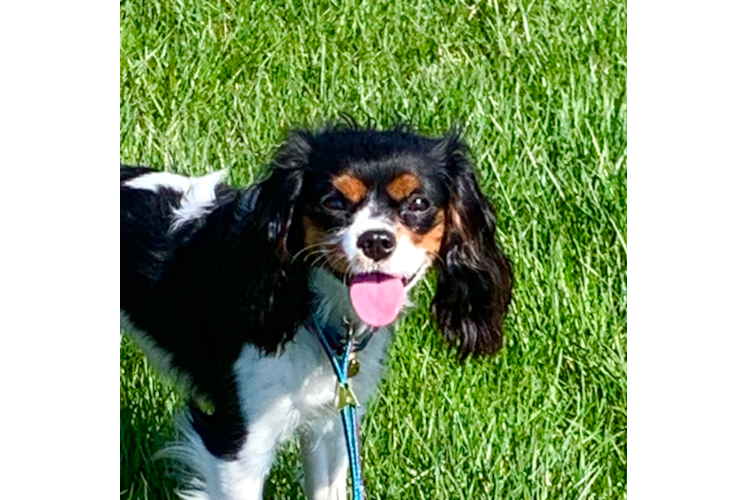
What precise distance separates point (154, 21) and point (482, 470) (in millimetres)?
1627

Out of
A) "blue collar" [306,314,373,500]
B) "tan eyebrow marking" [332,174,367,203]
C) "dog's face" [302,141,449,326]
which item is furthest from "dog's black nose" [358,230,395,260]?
"blue collar" [306,314,373,500]

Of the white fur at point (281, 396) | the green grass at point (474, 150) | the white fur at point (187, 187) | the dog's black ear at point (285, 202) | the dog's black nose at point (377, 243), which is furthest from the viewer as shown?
the green grass at point (474, 150)

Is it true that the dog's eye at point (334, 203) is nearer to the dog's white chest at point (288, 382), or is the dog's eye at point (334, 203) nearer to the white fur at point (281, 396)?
the white fur at point (281, 396)

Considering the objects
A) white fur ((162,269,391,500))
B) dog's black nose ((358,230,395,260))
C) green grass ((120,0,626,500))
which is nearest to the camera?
dog's black nose ((358,230,395,260))

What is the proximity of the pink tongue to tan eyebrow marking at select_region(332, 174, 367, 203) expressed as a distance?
0.65 feet

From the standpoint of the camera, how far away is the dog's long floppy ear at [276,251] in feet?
15.7

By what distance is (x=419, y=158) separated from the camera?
15.6ft

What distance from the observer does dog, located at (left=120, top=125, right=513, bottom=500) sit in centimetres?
464

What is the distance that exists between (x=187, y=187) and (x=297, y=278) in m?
0.63

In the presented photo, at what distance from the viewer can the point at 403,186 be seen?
465cm

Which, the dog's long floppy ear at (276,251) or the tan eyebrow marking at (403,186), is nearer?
the tan eyebrow marking at (403,186)

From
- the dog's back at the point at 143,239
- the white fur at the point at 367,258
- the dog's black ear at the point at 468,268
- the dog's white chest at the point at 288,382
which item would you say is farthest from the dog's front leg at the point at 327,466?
the white fur at the point at 367,258

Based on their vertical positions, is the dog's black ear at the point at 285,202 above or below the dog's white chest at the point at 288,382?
above

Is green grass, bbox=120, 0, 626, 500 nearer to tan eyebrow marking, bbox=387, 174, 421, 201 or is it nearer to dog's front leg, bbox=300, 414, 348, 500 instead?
dog's front leg, bbox=300, 414, 348, 500
